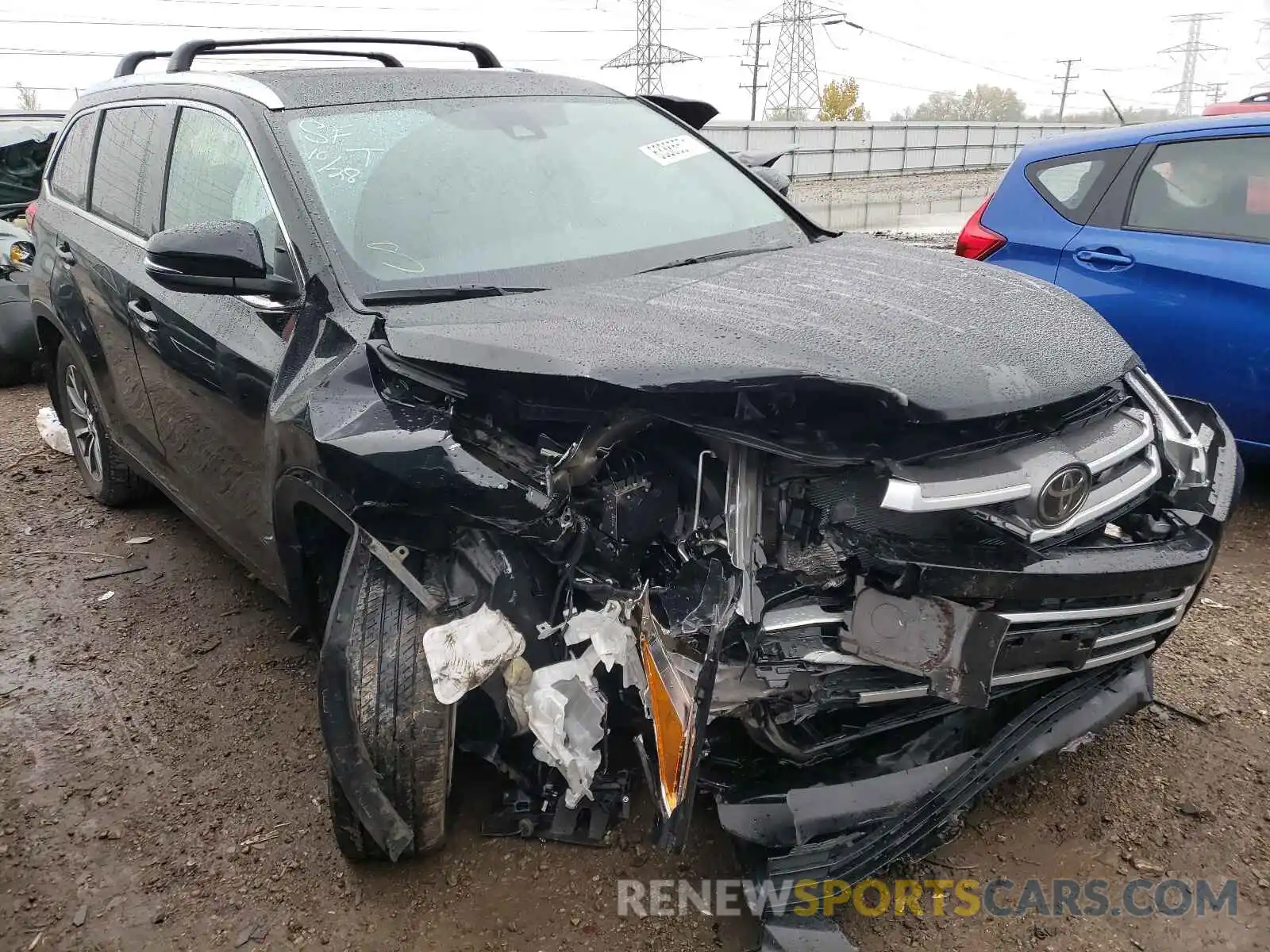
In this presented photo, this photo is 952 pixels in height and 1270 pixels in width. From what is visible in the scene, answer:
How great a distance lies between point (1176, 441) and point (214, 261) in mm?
2384

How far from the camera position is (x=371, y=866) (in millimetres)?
2316

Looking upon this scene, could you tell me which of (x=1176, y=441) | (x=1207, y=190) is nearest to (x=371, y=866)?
(x=1176, y=441)

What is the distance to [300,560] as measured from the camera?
100 inches

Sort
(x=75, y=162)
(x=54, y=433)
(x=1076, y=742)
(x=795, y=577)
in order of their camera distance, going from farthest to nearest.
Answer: (x=54, y=433) → (x=75, y=162) → (x=1076, y=742) → (x=795, y=577)

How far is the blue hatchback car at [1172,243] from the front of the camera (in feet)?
11.8

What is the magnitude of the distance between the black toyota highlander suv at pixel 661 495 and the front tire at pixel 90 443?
1734 mm

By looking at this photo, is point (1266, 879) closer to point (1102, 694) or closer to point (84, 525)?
point (1102, 694)

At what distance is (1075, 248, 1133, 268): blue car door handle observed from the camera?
12.9 feet

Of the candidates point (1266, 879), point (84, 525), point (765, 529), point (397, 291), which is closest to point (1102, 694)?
point (1266, 879)

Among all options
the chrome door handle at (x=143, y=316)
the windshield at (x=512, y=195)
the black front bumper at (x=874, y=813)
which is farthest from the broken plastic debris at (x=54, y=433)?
the black front bumper at (x=874, y=813)

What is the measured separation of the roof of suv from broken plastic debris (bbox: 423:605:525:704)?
161 cm

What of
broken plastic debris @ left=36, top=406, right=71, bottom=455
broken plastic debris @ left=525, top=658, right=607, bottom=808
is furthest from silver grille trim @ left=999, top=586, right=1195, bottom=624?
broken plastic debris @ left=36, top=406, right=71, bottom=455

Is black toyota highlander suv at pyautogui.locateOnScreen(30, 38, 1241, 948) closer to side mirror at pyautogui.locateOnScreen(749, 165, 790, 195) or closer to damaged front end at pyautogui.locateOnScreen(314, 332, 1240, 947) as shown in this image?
damaged front end at pyautogui.locateOnScreen(314, 332, 1240, 947)

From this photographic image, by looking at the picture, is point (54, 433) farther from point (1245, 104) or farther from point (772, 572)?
point (1245, 104)
